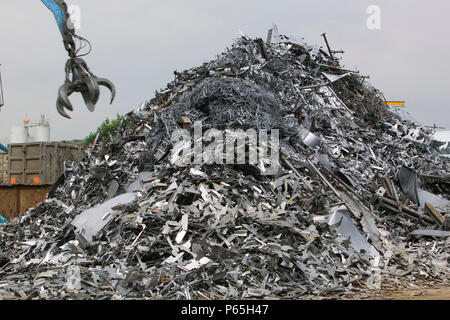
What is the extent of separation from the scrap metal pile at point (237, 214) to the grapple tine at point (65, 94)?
189 cm

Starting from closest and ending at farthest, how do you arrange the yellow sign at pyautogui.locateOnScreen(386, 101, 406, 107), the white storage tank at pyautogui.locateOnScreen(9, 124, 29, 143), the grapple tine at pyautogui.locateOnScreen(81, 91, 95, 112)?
the grapple tine at pyautogui.locateOnScreen(81, 91, 95, 112) → the yellow sign at pyautogui.locateOnScreen(386, 101, 406, 107) → the white storage tank at pyautogui.locateOnScreen(9, 124, 29, 143)

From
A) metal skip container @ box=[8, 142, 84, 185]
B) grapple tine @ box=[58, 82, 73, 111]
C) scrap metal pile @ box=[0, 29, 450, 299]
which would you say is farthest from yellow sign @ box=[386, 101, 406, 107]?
grapple tine @ box=[58, 82, 73, 111]

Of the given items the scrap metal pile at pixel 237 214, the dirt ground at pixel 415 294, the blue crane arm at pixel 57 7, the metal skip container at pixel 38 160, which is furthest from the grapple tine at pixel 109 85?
the metal skip container at pixel 38 160

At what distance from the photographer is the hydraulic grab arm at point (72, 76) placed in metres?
6.84

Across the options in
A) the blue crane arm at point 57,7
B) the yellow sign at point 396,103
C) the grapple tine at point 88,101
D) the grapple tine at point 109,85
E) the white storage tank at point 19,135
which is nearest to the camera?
the grapple tine at point 88,101

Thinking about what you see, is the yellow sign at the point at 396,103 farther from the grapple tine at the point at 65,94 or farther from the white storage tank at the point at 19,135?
the white storage tank at the point at 19,135

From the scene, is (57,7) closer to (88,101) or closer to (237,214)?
(88,101)

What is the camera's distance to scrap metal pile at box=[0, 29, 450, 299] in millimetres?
6262

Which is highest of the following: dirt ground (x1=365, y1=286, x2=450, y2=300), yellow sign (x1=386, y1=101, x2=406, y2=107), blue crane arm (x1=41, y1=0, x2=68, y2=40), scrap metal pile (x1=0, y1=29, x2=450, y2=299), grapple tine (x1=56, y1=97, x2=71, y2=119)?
blue crane arm (x1=41, y1=0, x2=68, y2=40)

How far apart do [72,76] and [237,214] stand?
124 inches

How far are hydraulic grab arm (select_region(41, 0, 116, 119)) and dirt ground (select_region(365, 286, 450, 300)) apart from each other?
4.64m

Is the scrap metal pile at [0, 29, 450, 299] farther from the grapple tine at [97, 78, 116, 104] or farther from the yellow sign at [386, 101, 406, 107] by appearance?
the yellow sign at [386, 101, 406, 107]

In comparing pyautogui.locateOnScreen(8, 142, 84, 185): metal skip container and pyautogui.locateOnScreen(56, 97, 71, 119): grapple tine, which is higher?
pyautogui.locateOnScreen(56, 97, 71, 119): grapple tine

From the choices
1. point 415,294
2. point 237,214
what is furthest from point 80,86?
point 415,294
